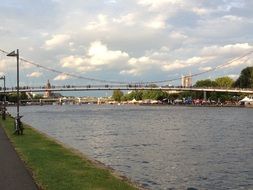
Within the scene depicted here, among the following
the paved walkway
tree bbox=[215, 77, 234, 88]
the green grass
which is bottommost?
the green grass

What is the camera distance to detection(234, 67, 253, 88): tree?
15959 centimetres

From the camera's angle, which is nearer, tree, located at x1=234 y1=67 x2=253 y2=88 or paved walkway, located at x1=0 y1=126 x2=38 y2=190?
paved walkway, located at x1=0 y1=126 x2=38 y2=190

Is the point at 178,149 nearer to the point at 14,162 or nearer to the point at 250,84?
the point at 14,162

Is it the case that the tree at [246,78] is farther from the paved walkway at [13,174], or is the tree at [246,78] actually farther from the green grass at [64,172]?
the paved walkway at [13,174]

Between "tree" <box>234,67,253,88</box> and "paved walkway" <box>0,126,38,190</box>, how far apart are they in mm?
142460

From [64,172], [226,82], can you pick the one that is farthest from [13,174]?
[226,82]

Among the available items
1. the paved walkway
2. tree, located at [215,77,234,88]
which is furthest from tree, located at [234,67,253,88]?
the paved walkway

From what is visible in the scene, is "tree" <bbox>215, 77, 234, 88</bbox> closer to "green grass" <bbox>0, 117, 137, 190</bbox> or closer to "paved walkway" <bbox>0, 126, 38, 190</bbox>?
"green grass" <bbox>0, 117, 137, 190</bbox>

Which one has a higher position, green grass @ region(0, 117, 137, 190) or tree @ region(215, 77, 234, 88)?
tree @ region(215, 77, 234, 88)

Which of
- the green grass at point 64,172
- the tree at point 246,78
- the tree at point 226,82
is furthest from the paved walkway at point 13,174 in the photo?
the tree at point 226,82

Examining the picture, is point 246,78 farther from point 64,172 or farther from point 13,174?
point 13,174

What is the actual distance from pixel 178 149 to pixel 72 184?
17.4 meters

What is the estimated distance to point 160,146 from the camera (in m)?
33.8

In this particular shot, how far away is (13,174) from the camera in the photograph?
632 inches
